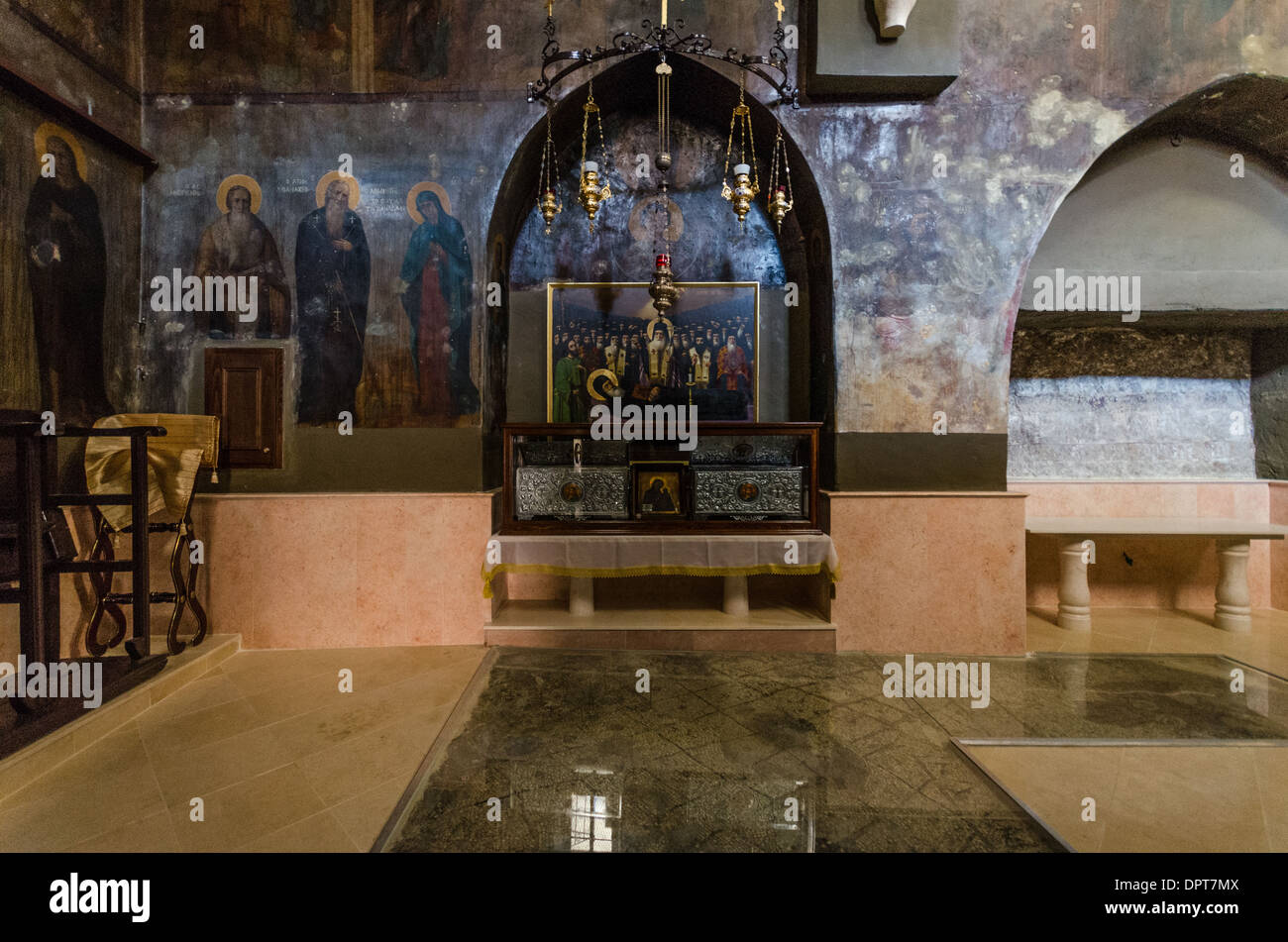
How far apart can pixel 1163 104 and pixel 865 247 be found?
8.63ft

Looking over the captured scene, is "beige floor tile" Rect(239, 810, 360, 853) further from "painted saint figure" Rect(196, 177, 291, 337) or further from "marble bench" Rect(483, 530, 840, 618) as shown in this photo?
"painted saint figure" Rect(196, 177, 291, 337)

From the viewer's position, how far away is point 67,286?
380cm

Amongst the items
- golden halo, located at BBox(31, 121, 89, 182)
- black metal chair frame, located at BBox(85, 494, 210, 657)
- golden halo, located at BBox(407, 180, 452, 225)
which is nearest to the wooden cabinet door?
black metal chair frame, located at BBox(85, 494, 210, 657)

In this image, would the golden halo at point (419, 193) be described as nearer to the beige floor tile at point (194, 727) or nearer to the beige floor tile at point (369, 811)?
the beige floor tile at point (194, 727)

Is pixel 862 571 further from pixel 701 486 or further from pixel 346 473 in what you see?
pixel 346 473

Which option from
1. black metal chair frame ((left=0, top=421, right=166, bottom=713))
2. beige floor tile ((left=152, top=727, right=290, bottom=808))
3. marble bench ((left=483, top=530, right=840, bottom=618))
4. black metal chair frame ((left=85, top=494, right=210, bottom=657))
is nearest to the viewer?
beige floor tile ((left=152, top=727, right=290, bottom=808))

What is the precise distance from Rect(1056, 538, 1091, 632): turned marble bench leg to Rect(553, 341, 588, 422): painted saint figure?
4.73 meters

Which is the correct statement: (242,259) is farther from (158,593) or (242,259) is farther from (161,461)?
(158,593)

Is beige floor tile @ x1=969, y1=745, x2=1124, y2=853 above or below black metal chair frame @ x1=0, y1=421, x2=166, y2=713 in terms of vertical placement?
below

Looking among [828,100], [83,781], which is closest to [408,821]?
[83,781]

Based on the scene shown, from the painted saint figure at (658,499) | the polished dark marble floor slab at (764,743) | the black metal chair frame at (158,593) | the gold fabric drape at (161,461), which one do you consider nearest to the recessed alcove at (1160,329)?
the polished dark marble floor slab at (764,743)

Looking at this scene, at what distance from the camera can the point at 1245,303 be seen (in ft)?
16.1

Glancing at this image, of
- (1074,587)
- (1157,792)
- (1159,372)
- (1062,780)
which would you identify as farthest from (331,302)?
(1159,372)

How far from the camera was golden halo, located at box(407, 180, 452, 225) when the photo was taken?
4.39 m
